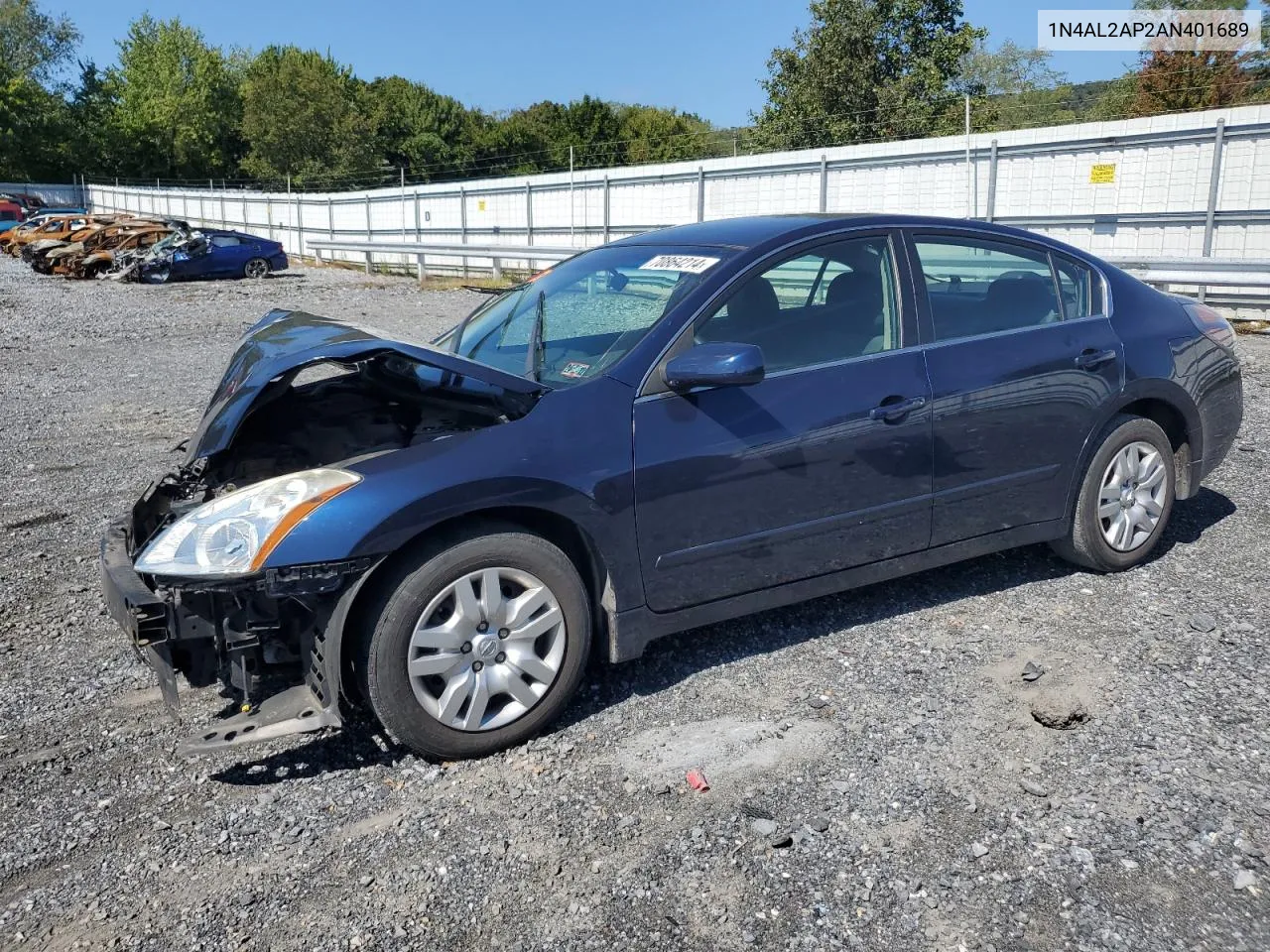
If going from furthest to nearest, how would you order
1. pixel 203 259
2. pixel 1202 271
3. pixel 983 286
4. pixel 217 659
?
1. pixel 203 259
2. pixel 1202 271
3. pixel 983 286
4. pixel 217 659

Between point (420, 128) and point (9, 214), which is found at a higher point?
point (420, 128)

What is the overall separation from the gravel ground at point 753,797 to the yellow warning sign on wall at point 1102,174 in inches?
476

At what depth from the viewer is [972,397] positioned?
4.14 m

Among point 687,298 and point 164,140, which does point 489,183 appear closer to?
point 687,298

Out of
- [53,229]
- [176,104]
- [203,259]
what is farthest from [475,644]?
[176,104]

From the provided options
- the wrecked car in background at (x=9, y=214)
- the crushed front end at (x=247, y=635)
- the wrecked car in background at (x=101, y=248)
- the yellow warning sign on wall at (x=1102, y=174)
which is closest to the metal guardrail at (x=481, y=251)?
the wrecked car in background at (x=101, y=248)

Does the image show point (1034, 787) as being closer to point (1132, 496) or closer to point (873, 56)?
point (1132, 496)

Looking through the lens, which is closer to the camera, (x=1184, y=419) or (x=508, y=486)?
(x=508, y=486)

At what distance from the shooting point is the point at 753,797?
310 centimetres

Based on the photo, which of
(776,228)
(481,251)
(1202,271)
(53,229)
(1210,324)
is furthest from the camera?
(53,229)

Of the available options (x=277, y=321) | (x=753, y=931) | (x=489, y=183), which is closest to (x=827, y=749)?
(x=753, y=931)

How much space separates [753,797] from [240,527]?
5.78 ft

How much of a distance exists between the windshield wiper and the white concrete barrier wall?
7.93 metres

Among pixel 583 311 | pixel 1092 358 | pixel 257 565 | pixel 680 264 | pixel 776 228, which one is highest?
pixel 776 228
